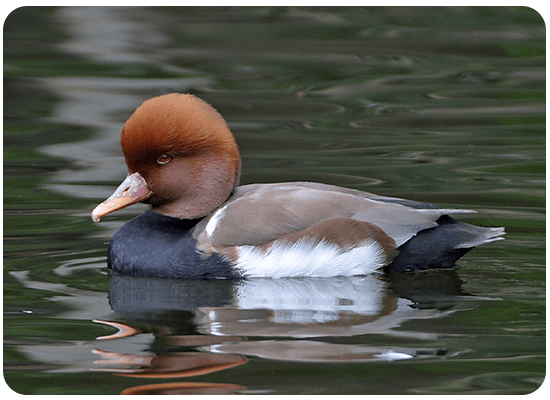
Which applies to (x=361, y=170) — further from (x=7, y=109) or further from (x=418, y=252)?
(x=7, y=109)

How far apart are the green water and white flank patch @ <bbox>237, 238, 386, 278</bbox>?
0.27ft

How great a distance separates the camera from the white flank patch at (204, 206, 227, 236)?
6215mm

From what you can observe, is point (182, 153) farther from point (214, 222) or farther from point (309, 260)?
point (309, 260)

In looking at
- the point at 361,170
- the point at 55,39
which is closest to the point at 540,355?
the point at 361,170

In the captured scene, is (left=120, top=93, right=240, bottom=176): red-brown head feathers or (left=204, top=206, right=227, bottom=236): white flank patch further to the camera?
(left=204, top=206, right=227, bottom=236): white flank patch

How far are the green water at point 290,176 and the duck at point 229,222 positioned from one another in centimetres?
14

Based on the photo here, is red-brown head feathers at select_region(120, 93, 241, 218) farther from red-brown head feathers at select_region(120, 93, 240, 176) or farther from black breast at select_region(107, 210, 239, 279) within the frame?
black breast at select_region(107, 210, 239, 279)

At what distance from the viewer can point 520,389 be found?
14.8 ft

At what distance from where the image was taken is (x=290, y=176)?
27.9ft

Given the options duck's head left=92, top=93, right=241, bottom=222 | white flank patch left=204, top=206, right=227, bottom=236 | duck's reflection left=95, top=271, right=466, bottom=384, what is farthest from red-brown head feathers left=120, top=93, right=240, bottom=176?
duck's reflection left=95, top=271, right=466, bottom=384

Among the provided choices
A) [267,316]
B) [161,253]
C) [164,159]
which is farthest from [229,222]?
[267,316]

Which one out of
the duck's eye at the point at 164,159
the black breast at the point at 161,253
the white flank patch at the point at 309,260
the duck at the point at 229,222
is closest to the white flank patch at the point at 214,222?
the duck at the point at 229,222

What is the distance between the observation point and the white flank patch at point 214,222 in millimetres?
6215

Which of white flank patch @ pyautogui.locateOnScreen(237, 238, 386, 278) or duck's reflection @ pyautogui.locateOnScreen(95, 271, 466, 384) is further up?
white flank patch @ pyautogui.locateOnScreen(237, 238, 386, 278)
